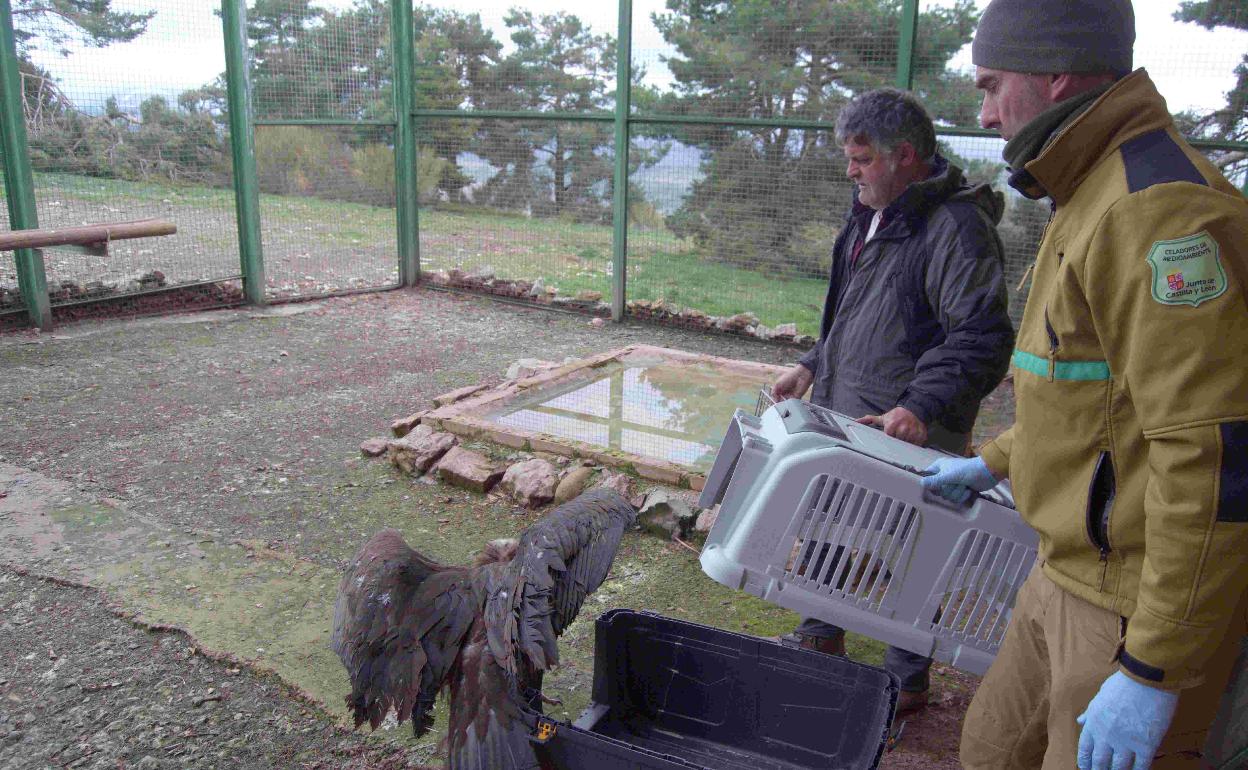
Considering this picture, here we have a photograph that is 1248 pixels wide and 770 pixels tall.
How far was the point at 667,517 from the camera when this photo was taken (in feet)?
12.0

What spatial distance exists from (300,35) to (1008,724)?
7681 millimetres

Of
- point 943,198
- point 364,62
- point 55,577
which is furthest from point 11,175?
point 943,198

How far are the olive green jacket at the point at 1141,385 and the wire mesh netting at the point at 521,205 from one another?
20.8ft

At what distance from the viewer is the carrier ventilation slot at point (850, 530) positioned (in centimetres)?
194

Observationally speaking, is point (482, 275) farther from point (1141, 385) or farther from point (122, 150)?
point (1141, 385)

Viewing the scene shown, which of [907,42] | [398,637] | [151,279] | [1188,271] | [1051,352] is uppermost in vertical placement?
[907,42]

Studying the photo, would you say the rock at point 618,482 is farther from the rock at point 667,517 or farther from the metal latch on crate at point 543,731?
the metal latch on crate at point 543,731

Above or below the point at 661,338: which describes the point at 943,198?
above

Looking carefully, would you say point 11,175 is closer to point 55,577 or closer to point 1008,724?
point 55,577

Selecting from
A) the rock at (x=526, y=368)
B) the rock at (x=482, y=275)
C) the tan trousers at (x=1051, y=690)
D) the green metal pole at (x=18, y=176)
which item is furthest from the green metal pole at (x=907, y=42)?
the green metal pole at (x=18, y=176)

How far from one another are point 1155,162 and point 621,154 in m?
6.29

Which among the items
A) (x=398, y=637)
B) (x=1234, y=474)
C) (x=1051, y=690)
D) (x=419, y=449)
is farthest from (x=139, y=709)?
(x=1234, y=474)

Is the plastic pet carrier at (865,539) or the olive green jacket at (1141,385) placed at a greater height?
the olive green jacket at (1141,385)

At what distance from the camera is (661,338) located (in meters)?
7.16
